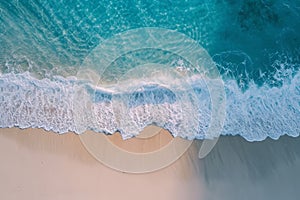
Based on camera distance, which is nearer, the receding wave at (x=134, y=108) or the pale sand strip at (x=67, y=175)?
the pale sand strip at (x=67, y=175)

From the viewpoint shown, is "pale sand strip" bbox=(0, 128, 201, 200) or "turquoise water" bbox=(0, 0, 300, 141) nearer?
"pale sand strip" bbox=(0, 128, 201, 200)

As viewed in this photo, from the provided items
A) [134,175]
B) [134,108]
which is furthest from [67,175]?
[134,108]

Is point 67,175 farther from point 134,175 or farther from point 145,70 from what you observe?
point 145,70

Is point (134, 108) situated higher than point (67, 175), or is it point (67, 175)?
point (134, 108)

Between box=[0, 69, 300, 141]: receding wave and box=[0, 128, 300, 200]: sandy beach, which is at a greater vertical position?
box=[0, 69, 300, 141]: receding wave

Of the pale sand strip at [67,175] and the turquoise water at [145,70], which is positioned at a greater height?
the turquoise water at [145,70]
